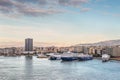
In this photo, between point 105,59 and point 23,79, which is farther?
point 105,59

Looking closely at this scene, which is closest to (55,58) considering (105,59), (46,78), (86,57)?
(86,57)

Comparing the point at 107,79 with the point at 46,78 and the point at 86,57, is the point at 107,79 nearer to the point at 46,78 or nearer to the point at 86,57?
the point at 46,78

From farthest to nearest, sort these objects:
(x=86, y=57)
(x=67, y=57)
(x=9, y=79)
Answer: (x=86, y=57) < (x=67, y=57) < (x=9, y=79)

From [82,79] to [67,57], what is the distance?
292 feet

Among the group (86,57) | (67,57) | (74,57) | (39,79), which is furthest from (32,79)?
(86,57)

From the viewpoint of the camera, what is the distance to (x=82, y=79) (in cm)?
5847

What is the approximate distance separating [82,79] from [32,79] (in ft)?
28.5

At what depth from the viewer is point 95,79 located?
5847 cm

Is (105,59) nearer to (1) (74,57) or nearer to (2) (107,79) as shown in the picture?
Result: (1) (74,57)

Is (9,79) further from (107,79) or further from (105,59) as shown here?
(105,59)

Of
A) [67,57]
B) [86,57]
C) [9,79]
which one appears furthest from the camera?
[86,57]

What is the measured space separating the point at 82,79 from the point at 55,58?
114 meters

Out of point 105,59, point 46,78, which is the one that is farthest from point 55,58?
point 46,78

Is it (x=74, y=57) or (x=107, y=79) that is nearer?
(x=107, y=79)
